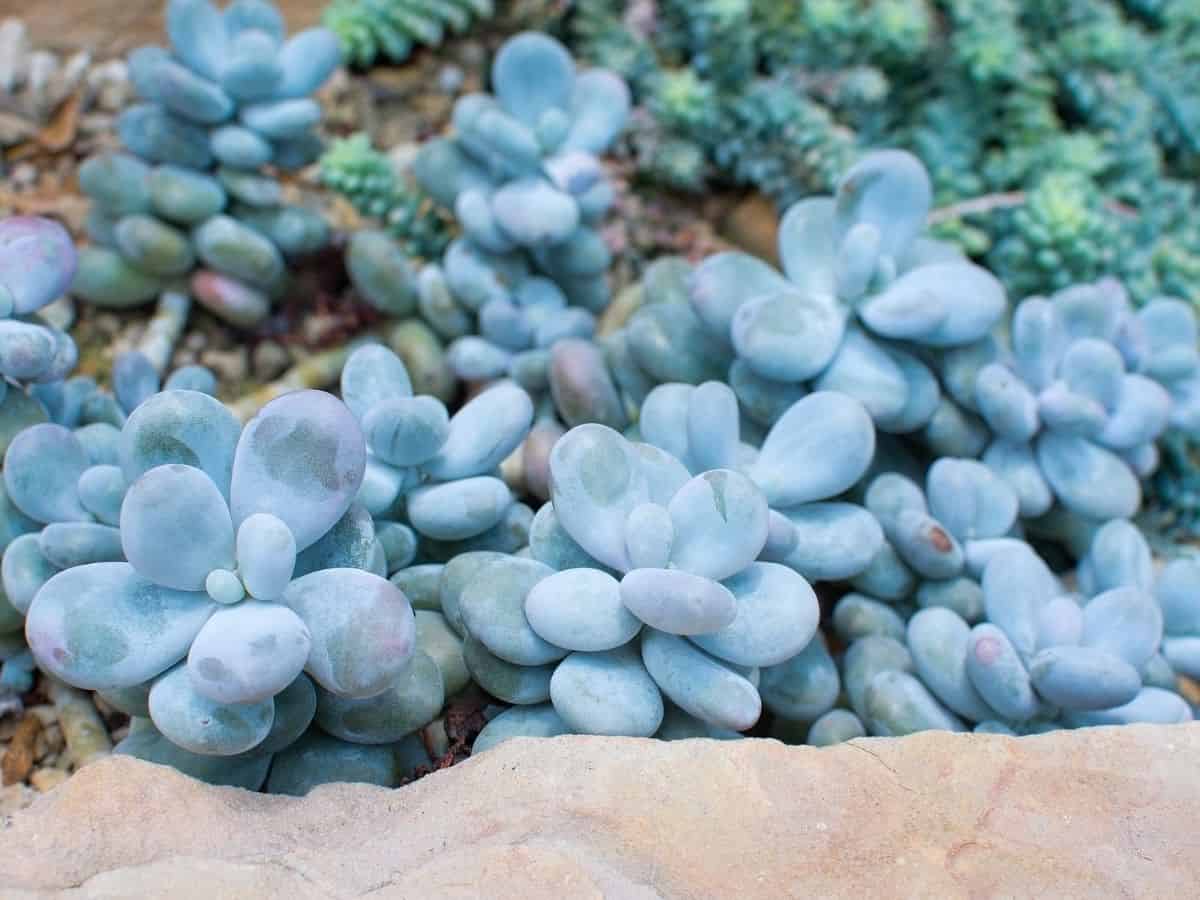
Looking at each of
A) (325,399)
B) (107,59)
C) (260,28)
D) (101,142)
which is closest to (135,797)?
(325,399)

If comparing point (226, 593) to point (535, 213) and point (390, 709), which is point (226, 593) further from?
point (535, 213)

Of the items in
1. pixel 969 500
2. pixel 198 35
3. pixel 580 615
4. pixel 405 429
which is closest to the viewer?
pixel 580 615

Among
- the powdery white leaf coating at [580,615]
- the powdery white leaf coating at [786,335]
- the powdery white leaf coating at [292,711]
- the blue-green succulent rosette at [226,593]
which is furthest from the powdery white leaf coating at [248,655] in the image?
the powdery white leaf coating at [786,335]

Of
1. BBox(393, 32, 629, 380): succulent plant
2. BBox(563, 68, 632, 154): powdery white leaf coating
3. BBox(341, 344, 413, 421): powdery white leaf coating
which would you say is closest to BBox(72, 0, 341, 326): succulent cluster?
BBox(393, 32, 629, 380): succulent plant

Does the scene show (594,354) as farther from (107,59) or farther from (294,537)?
(107,59)

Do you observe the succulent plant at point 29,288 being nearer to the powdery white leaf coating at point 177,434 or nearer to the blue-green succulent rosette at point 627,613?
the powdery white leaf coating at point 177,434

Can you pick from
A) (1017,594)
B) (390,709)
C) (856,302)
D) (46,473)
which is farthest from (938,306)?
(46,473)

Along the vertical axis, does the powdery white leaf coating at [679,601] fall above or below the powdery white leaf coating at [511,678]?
above
